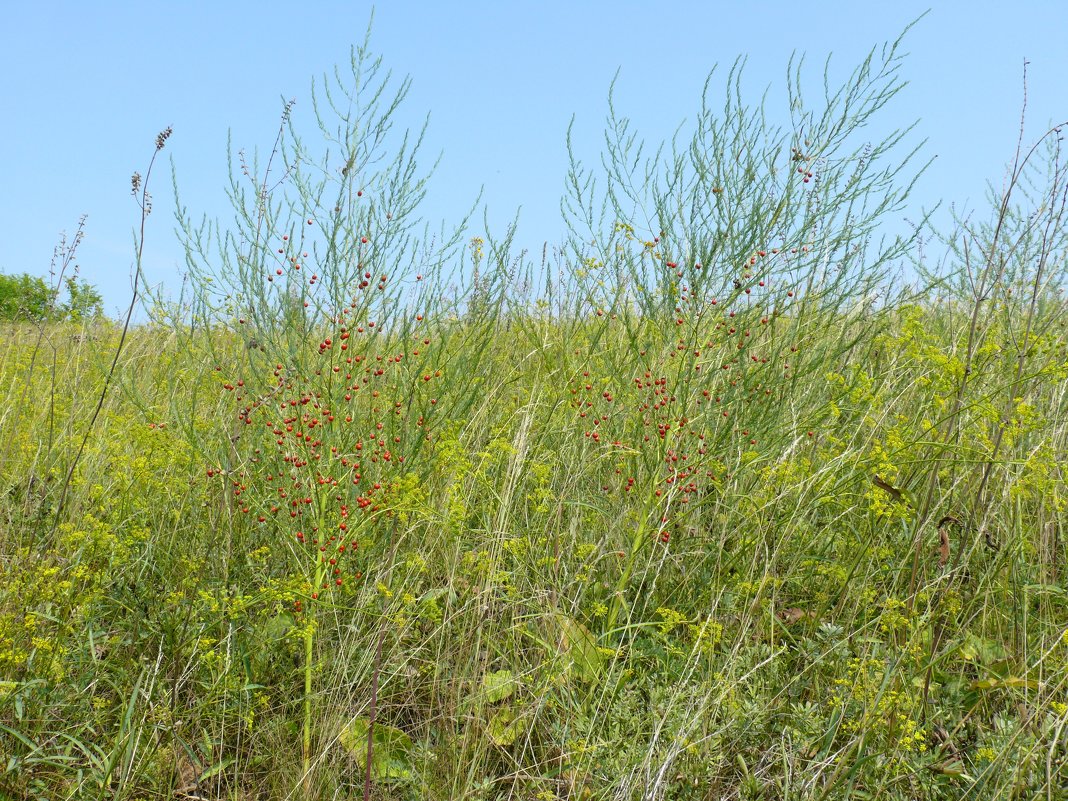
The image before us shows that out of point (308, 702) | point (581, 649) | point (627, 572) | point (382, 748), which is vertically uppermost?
point (627, 572)

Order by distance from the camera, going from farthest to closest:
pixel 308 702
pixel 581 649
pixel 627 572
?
pixel 627 572
pixel 581 649
pixel 308 702

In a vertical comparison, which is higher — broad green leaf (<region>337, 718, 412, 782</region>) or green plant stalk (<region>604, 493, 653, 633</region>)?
green plant stalk (<region>604, 493, 653, 633</region>)

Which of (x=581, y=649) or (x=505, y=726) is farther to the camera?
(x=581, y=649)

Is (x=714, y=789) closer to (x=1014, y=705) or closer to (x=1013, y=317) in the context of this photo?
(x=1014, y=705)

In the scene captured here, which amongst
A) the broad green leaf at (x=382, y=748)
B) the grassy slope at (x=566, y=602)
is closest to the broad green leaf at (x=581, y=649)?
the grassy slope at (x=566, y=602)

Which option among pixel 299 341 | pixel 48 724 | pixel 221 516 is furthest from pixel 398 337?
pixel 48 724

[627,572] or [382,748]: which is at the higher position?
[627,572]

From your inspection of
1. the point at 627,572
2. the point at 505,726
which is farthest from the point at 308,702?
the point at 627,572

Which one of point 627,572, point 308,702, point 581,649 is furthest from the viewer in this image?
point 627,572

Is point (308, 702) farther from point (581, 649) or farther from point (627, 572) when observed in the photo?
point (627, 572)

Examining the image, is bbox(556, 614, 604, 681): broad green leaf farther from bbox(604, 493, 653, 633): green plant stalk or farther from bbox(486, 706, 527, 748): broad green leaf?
bbox(486, 706, 527, 748): broad green leaf

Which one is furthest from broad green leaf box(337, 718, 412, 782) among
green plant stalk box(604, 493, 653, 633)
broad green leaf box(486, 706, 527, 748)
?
green plant stalk box(604, 493, 653, 633)

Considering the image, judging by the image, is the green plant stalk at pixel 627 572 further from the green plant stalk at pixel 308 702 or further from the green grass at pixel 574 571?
the green plant stalk at pixel 308 702

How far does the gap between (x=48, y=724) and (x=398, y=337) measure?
194 centimetres
